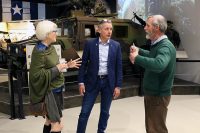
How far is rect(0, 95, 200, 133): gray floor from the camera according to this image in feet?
16.1

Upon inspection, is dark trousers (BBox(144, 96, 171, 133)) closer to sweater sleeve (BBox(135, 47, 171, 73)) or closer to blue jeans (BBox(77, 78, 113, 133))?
sweater sleeve (BBox(135, 47, 171, 73))

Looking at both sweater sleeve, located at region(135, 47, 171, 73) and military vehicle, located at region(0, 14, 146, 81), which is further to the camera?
military vehicle, located at region(0, 14, 146, 81)

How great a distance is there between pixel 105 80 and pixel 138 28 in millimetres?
4813

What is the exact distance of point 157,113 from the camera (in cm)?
306

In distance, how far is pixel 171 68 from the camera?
2994 millimetres

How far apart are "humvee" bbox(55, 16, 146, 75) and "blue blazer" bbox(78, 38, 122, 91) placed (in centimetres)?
292

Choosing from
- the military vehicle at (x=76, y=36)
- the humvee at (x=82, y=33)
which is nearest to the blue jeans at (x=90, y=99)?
the military vehicle at (x=76, y=36)

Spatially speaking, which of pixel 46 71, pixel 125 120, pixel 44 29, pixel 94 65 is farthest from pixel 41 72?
pixel 125 120

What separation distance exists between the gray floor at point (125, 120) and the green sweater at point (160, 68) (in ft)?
6.32

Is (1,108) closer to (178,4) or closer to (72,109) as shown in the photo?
(72,109)

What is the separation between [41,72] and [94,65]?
3.30ft

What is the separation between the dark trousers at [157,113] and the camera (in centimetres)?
305

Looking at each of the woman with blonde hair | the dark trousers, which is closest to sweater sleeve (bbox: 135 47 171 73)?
the dark trousers

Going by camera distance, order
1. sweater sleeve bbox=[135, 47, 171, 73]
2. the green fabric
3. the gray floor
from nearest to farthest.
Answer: sweater sleeve bbox=[135, 47, 171, 73], the green fabric, the gray floor
